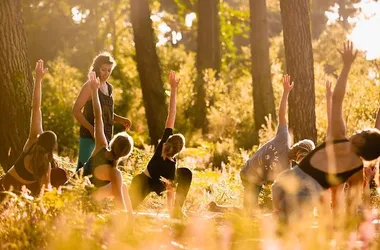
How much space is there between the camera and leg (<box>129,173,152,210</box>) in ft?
25.5

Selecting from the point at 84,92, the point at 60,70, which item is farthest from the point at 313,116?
the point at 60,70

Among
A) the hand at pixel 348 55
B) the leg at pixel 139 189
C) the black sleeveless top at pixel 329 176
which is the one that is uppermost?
the hand at pixel 348 55

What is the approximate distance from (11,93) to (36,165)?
2.90 metres

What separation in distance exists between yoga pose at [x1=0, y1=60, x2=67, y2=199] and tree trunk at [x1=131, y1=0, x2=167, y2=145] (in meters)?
8.46

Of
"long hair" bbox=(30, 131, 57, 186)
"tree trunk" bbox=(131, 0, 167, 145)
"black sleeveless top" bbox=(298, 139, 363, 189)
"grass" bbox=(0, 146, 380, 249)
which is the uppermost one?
"tree trunk" bbox=(131, 0, 167, 145)

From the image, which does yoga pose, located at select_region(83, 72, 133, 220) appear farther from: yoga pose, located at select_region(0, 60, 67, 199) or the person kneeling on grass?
the person kneeling on grass

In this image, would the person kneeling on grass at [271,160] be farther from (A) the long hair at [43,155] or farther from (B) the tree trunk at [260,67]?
(B) the tree trunk at [260,67]

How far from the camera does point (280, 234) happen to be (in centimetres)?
561

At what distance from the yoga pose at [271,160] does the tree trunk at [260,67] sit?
10440mm

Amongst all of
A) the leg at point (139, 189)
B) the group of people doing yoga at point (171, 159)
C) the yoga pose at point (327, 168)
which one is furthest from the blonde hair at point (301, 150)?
the leg at point (139, 189)

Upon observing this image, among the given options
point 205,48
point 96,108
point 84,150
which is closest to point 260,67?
point 205,48

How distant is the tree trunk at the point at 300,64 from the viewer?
11445 millimetres

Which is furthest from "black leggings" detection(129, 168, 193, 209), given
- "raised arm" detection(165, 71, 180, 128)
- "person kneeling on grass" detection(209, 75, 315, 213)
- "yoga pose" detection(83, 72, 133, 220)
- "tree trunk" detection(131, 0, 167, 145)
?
"tree trunk" detection(131, 0, 167, 145)

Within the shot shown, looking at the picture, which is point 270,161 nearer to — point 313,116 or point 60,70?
point 313,116
